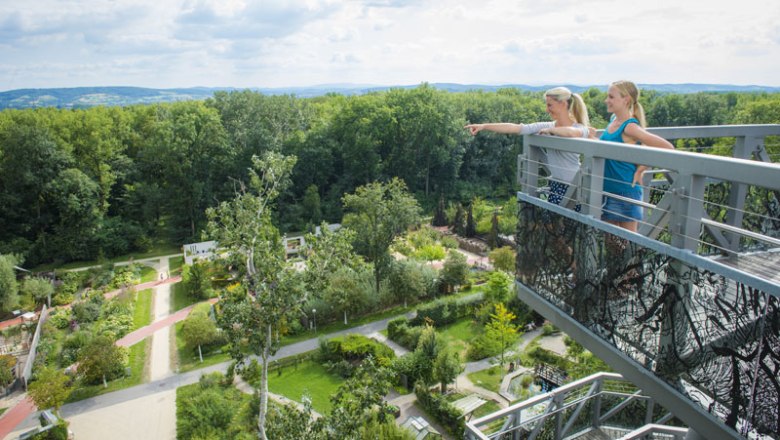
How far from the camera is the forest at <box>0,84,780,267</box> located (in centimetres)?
2720

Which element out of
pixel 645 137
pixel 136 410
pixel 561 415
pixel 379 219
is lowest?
pixel 136 410

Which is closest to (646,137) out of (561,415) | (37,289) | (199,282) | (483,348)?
(561,415)

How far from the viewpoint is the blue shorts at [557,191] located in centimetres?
→ 484

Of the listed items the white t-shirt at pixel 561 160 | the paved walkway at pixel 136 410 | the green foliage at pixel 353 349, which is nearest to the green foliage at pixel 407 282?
the paved walkway at pixel 136 410

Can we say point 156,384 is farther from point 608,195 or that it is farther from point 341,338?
point 608,195

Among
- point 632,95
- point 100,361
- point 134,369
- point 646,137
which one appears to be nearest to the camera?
point 646,137

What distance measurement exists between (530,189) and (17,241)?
97.3 feet

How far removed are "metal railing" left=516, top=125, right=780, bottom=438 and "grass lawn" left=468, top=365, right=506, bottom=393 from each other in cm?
1068

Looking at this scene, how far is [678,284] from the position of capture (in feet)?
11.7

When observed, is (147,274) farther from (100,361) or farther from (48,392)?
(48,392)

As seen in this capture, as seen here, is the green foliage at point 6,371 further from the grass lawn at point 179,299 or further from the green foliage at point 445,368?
the green foliage at point 445,368

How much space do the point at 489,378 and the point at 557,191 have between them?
1174cm

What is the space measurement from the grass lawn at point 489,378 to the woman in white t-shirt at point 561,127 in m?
11.2

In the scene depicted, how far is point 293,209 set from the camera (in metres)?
30.6
